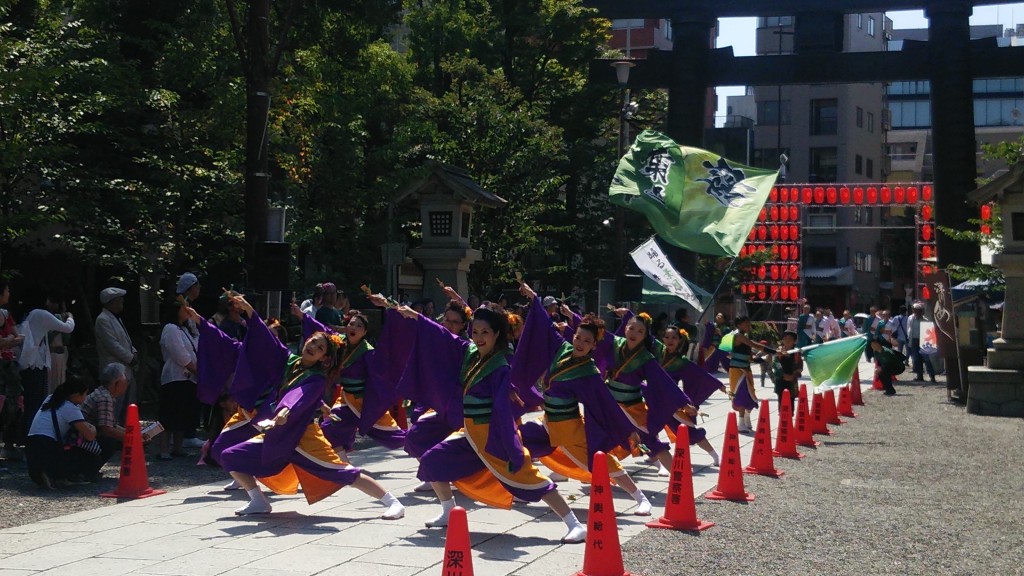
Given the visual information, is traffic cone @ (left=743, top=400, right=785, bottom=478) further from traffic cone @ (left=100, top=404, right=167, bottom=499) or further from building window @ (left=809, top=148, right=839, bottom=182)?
building window @ (left=809, top=148, right=839, bottom=182)

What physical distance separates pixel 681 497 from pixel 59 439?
5.36 metres

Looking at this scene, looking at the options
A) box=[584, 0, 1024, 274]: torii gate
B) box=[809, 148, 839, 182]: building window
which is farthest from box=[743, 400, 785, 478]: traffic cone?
box=[809, 148, 839, 182]: building window

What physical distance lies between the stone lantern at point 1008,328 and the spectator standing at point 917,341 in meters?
6.62

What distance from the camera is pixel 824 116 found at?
6084 cm

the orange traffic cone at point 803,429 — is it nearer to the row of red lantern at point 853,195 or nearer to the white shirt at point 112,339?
the white shirt at point 112,339

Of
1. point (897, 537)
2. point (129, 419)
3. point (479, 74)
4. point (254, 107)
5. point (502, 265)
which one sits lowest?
point (897, 537)

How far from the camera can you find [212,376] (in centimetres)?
1047

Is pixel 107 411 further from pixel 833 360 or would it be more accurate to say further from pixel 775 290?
pixel 775 290

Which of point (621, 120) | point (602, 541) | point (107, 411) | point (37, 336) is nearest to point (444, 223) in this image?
point (621, 120)

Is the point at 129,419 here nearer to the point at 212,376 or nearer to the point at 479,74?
the point at 212,376

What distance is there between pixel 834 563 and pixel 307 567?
3.33 m

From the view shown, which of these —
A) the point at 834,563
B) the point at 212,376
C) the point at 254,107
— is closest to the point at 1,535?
the point at 212,376

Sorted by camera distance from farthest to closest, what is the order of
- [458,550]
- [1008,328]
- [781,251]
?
[781,251], [1008,328], [458,550]

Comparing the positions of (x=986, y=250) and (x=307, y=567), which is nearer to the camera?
(x=307, y=567)
